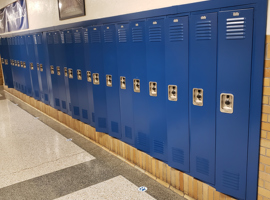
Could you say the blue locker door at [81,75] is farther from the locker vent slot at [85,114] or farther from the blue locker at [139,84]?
the blue locker at [139,84]

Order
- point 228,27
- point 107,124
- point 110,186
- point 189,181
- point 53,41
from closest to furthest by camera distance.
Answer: point 228,27 < point 189,181 < point 110,186 < point 107,124 < point 53,41

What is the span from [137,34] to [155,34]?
287 mm

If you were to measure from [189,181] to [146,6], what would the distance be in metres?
1.97

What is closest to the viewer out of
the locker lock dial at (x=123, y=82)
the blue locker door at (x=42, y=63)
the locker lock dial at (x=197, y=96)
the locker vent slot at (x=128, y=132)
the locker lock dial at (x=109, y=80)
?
the locker lock dial at (x=197, y=96)

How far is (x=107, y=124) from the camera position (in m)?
3.82

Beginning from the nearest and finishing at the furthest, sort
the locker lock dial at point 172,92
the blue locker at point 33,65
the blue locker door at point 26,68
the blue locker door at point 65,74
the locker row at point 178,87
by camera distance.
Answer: the locker row at point 178,87 < the locker lock dial at point 172,92 < the blue locker door at point 65,74 < the blue locker at point 33,65 < the blue locker door at point 26,68

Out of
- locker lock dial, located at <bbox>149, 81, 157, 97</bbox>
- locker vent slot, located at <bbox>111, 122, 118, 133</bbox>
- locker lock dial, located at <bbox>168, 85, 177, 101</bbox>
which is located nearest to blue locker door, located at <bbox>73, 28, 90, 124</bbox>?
locker vent slot, located at <bbox>111, 122, 118, 133</bbox>

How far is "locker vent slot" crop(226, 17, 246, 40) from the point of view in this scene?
Answer: 6.41 feet

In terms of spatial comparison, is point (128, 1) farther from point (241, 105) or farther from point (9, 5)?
point (9, 5)

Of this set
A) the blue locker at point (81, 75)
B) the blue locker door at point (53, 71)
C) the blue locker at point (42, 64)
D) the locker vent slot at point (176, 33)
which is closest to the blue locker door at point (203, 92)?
the locker vent slot at point (176, 33)

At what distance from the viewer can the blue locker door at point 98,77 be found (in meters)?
3.62

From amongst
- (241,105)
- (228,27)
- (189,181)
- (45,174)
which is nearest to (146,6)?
(228,27)

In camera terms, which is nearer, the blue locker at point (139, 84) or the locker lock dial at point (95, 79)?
the blue locker at point (139, 84)

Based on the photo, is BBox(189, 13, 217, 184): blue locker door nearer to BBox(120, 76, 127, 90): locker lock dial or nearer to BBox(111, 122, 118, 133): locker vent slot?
BBox(120, 76, 127, 90): locker lock dial
